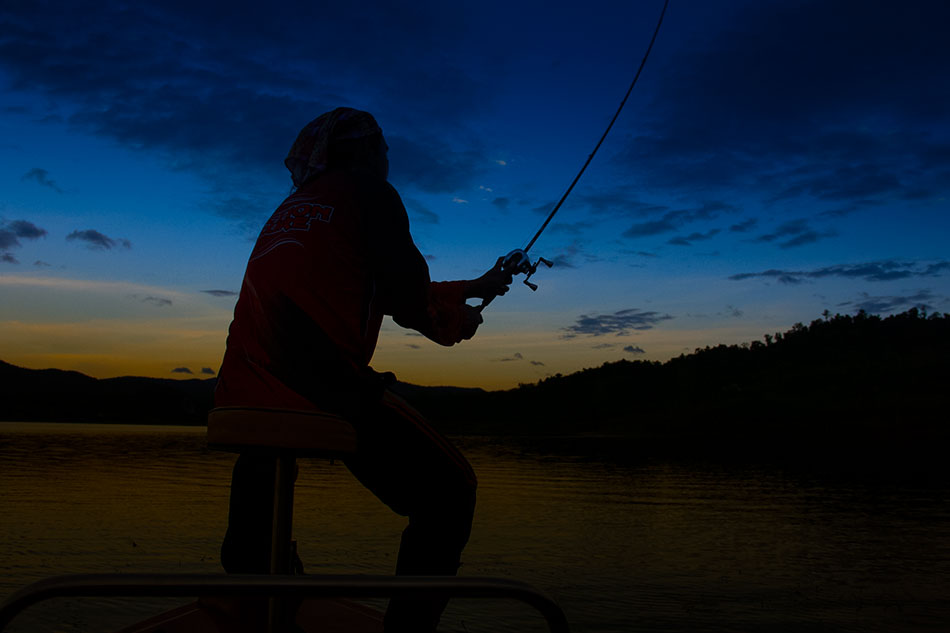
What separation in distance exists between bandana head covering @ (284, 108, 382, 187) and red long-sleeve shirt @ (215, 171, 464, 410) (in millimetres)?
142

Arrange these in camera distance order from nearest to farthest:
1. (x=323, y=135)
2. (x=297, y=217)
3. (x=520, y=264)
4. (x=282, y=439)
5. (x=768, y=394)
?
(x=282, y=439), (x=297, y=217), (x=323, y=135), (x=520, y=264), (x=768, y=394)

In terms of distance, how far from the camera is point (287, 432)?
1804 mm

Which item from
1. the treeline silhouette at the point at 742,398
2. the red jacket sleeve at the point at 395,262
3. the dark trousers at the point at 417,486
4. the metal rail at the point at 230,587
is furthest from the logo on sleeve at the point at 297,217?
the treeline silhouette at the point at 742,398

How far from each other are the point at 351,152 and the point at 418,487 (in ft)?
3.82

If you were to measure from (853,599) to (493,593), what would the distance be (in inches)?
197

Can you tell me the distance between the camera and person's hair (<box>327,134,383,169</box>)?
2.42m

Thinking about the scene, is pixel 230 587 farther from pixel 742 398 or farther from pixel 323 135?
pixel 742 398

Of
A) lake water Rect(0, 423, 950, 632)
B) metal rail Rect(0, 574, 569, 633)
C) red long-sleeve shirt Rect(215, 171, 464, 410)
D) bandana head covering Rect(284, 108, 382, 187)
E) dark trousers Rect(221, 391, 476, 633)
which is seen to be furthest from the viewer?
lake water Rect(0, 423, 950, 632)

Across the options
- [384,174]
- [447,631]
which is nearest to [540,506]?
[447,631]

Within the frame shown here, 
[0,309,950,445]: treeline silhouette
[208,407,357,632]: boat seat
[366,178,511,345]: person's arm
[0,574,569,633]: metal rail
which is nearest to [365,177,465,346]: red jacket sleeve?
[366,178,511,345]: person's arm

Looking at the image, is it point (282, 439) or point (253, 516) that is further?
point (253, 516)

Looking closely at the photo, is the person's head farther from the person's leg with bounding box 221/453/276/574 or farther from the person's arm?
the person's leg with bounding box 221/453/276/574

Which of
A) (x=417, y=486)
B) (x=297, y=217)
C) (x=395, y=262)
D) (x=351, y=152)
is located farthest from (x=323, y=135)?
(x=417, y=486)

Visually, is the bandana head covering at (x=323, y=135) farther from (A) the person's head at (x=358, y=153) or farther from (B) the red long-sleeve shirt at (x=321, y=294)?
(B) the red long-sleeve shirt at (x=321, y=294)
